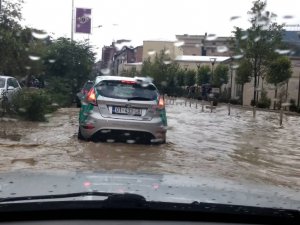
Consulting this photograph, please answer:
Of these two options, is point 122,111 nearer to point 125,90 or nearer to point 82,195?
point 125,90

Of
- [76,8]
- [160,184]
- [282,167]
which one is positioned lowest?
[282,167]

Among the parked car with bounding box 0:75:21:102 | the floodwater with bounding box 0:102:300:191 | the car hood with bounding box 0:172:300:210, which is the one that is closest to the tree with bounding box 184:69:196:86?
the parked car with bounding box 0:75:21:102

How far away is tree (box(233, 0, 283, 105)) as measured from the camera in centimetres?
3769

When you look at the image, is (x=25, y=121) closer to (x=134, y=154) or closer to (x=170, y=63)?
(x=134, y=154)

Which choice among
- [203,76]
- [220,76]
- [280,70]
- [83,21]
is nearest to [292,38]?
[220,76]

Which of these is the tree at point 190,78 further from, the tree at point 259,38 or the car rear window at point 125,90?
the car rear window at point 125,90

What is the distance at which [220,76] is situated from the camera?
5062cm

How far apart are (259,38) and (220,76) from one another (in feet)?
41.4

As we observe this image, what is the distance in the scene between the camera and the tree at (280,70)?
3694 cm

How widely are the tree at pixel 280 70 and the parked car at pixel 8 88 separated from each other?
22.1 meters

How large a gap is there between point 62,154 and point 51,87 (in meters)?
18.1

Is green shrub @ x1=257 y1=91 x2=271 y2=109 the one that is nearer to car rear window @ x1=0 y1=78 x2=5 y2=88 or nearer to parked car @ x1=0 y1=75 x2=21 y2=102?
parked car @ x1=0 y1=75 x2=21 y2=102

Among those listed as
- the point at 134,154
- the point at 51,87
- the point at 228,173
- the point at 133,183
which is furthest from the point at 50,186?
the point at 51,87

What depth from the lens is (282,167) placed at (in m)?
10.5
